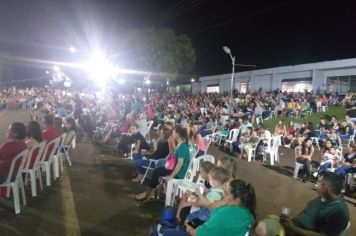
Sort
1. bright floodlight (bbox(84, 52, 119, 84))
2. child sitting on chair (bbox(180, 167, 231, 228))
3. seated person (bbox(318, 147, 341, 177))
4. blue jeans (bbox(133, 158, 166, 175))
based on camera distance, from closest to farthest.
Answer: child sitting on chair (bbox(180, 167, 231, 228)), blue jeans (bbox(133, 158, 166, 175)), seated person (bbox(318, 147, 341, 177)), bright floodlight (bbox(84, 52, 119, 84))

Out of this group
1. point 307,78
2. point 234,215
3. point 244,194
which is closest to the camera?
point 234,215

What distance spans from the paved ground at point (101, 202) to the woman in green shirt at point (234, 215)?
2.11 metres

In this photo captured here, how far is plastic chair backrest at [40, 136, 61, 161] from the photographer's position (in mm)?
7509

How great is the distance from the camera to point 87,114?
766 inches

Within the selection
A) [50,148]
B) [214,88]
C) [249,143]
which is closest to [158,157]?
[50,148]

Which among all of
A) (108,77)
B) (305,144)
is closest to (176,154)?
(305,144)

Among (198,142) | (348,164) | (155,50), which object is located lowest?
(348,164)

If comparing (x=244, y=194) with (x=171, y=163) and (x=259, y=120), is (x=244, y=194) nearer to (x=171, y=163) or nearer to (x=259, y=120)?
(x=171, y=163)

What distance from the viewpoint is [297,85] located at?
29.8 metres

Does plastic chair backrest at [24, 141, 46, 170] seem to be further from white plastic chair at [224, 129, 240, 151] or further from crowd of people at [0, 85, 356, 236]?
white plastic chair at [224, 129, 240, 151]

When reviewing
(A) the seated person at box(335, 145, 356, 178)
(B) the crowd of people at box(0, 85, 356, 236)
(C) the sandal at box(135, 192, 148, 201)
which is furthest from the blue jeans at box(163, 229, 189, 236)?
(A) the seated person at box(335, 145, 356, 178)

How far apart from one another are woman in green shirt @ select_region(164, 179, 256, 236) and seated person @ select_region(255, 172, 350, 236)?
0.52 ft

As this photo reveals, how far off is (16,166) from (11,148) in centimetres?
30

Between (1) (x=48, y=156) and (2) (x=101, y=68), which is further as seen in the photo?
(2) (x=101, y=68)
